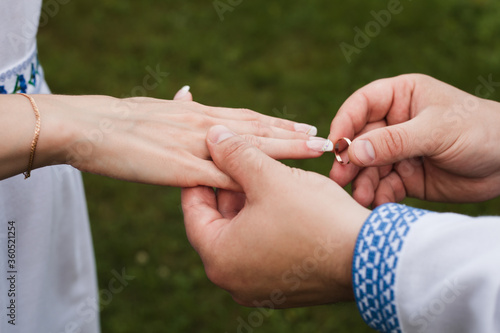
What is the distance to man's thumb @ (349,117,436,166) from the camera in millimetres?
1886

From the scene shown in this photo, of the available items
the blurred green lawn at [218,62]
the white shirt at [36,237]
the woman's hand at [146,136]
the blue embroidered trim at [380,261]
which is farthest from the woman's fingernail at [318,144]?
the blurred green lawn at [218,62]

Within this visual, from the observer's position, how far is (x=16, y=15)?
163 centimetres

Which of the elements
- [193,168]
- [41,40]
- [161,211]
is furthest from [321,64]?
[193,168]

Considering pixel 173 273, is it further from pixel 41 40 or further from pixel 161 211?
pixel 41 40

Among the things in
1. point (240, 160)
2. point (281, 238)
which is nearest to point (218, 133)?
point (240, 160)

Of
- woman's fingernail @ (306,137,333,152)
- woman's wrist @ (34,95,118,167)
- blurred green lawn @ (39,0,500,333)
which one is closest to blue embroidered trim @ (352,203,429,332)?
woman's fingernail @ (306,137,333,152)

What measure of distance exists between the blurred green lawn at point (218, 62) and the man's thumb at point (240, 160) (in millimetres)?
1698

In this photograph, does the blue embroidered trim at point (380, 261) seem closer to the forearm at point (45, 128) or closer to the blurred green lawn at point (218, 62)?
the forearm at point (45, 128)

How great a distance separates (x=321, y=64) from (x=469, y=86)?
4.02ft

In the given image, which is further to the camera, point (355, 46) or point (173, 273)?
point (355, 46)

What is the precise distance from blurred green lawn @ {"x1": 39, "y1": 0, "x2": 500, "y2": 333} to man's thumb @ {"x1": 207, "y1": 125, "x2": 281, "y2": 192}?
1.70 meters

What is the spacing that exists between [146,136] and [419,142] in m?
1.02

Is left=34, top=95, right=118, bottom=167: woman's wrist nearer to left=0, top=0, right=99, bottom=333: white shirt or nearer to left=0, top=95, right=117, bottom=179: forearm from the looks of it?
left=0, top=95, right=117, bottom=179: forearm

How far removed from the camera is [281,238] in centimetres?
157
